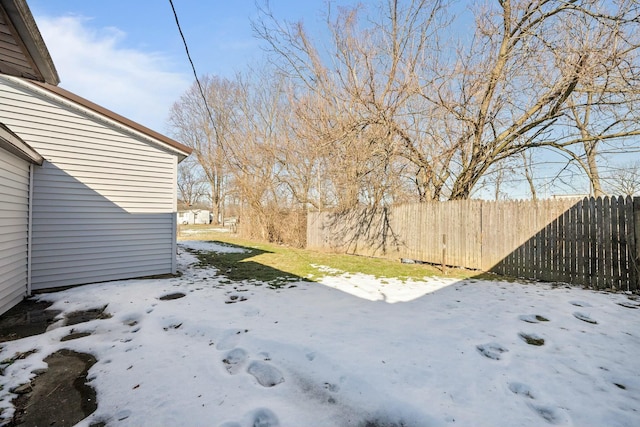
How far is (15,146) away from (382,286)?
601 cm

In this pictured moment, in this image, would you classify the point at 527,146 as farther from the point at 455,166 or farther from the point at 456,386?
the point at 456,386

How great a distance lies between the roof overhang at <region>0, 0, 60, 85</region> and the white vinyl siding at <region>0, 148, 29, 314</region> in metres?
2.27

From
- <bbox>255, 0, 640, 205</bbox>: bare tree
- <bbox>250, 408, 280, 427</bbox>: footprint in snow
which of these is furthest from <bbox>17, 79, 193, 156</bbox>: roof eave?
<bbox>250, 408, 280, 427</bbox>: footprint in snow

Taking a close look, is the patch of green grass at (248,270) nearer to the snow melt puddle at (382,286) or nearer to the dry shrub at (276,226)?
the snow melt puddle at (382,286)

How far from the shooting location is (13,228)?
4.11 m

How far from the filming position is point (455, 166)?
8.38 m

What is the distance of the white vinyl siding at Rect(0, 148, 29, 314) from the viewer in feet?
12.4

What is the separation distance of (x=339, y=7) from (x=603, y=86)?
6902 millimetres

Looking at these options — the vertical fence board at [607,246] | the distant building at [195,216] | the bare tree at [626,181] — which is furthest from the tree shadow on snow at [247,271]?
the distant building at [195,216]

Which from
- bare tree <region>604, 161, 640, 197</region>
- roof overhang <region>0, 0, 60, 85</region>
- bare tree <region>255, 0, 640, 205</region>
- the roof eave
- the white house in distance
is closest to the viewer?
roof overhang <region>0, 0, 60, 85</region>

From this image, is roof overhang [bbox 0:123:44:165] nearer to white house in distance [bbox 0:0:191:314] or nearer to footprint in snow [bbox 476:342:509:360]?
white house in distance [bbox 0:0:191:314]

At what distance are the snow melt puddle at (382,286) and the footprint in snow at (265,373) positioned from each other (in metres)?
2.47

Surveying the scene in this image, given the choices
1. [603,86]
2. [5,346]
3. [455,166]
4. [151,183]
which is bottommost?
[5,346]

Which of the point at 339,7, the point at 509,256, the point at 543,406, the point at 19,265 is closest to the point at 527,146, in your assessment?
the point at 509,256
